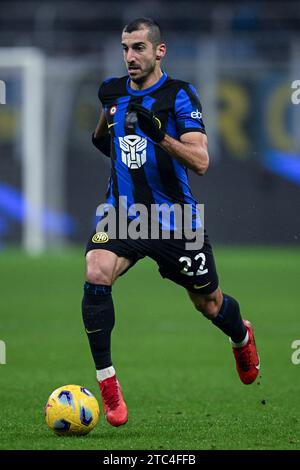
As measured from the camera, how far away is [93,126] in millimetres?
21453

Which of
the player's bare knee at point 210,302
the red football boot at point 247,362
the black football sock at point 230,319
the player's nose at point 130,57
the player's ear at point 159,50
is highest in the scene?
the player's ear at point 159,50

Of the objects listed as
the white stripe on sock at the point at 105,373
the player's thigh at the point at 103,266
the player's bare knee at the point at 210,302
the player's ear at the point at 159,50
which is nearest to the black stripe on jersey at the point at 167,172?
the player's ear at the point at 159,50

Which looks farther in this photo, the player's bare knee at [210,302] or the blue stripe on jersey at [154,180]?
the player's bare knee at [210,302]

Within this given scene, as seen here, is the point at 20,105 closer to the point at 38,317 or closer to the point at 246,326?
the point at 38,317

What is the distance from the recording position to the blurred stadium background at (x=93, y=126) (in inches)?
832

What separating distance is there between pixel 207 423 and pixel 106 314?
856 mm

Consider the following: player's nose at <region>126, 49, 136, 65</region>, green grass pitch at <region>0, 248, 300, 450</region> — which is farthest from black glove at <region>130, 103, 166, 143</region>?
green grass pitch at <region>0, 248, 300, 450</region>

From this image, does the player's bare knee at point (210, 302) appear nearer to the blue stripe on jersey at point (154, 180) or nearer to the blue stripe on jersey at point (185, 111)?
the blue stripe on jersey at point (154, 180)

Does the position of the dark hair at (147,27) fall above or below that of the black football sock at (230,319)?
above

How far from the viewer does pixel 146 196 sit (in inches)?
259

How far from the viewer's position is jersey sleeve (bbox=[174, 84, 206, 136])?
6375 mm

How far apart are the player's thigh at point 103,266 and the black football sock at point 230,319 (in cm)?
93

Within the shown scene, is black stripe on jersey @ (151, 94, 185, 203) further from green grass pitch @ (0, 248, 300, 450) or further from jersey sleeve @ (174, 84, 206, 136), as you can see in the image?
green grass pitch @ (0, 248, 300, 450)

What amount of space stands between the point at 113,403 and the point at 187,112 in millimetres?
1699
